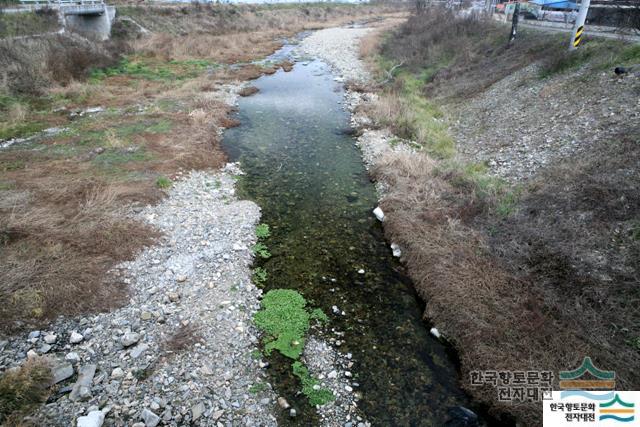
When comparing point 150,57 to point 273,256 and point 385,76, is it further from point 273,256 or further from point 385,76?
point 273,256

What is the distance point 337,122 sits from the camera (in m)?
20.9

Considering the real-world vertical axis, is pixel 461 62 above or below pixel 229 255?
above

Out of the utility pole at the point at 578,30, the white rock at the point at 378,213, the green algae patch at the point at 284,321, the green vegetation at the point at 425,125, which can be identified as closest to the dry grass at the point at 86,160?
the green algae patch at the point at 284,321

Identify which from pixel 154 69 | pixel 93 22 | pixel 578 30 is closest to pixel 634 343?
pixel 578 30

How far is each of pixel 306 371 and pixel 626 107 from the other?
1360 cm

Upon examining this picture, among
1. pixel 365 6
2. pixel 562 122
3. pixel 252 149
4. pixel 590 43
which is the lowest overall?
pixel 252 149

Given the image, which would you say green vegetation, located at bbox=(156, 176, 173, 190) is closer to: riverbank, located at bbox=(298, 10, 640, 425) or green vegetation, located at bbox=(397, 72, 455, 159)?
riverbank, located at bbox=(298, 10, 640, 425)

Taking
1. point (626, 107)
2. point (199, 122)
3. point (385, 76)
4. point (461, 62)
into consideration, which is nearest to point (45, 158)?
point (199, 122)

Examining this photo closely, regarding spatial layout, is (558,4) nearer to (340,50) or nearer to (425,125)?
(340,50)

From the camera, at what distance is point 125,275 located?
8.84m

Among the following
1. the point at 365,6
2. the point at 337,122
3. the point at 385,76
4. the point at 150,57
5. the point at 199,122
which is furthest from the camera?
the point at 365,6

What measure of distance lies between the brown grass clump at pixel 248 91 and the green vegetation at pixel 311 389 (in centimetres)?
2144

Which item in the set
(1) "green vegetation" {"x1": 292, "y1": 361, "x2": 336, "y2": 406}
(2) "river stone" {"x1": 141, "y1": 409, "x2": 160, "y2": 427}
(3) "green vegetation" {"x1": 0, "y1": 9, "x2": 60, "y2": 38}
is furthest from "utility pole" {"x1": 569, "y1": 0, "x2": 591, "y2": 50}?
(3) "green vegetation" {"x1": 0, "y1": 9, "x2": 60, "y2": 38}

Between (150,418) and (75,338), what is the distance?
2.46 m
